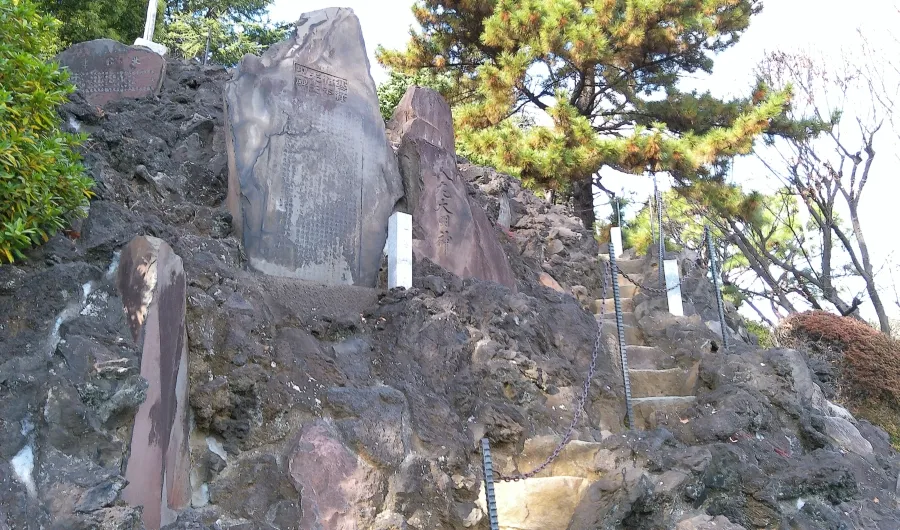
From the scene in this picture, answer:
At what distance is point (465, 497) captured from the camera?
478 cm

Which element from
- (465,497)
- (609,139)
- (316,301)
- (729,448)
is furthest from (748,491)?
(609,139)

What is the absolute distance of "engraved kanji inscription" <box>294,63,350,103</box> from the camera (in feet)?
21.5

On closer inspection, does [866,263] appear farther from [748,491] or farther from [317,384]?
[317,384]

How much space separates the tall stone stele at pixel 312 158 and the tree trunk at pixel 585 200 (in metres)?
7.15

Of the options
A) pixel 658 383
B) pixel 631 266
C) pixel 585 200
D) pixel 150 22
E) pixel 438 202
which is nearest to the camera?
pixel 658 383

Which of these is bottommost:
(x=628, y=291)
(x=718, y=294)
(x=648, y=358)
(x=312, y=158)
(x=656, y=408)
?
(x=656, y=408)

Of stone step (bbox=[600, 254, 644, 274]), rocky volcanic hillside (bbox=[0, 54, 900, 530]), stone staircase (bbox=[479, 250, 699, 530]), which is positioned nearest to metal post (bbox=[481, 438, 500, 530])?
rocky volcanic hillside (bbox=[0, 54, 900, 530])

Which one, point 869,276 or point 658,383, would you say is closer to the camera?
point 658,383

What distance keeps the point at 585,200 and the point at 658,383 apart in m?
7.08

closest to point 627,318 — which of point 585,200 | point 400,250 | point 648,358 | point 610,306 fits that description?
point 610,306

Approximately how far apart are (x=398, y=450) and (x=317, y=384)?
0.72m

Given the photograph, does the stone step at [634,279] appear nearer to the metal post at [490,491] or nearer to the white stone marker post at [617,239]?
the white stone marker post at [617,239]

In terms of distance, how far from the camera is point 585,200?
45.1 feet

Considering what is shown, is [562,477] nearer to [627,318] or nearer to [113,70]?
[627,318]
